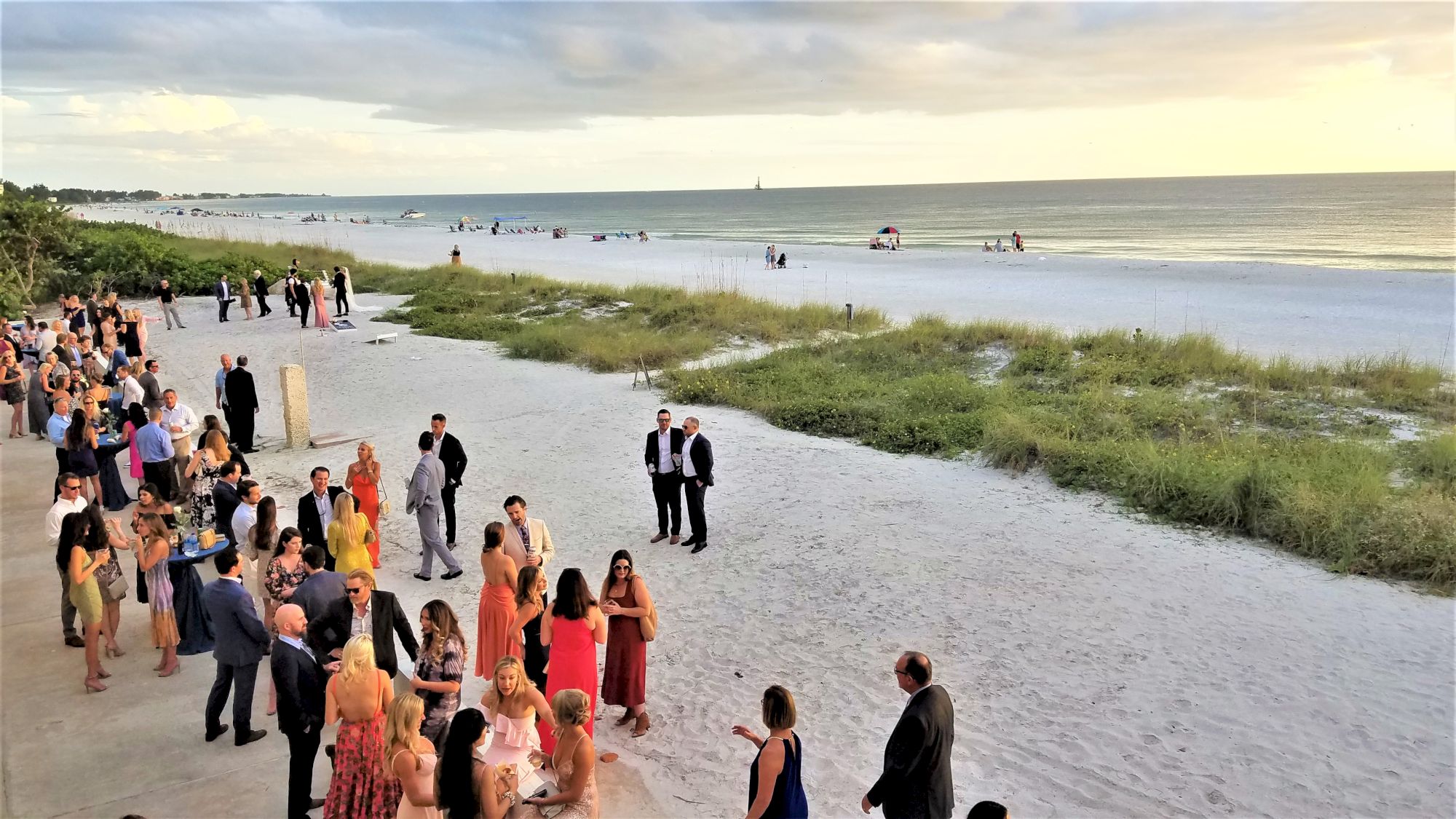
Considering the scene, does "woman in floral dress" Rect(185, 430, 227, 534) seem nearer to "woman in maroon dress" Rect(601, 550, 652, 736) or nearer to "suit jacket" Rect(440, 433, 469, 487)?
"suit jacket" Rect(440, 433, 469, 487)

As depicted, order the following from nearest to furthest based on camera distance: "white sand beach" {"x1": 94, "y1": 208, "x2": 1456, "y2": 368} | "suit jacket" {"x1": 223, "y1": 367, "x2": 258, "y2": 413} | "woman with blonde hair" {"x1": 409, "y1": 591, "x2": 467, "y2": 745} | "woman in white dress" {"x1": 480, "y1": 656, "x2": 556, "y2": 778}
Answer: "woman in white dress" {"x1": 480, "y1": 656, "x2": 556, "y2": 778}
"woman with blonde hair" {"x1": 409, "y1": 591, "x2": 467, "y2": 745}
"suit jacket" {"x1": 223, "y1": 367, "x2": 258, "y2": 413}
"white sand beach" {"x1": 94, "y1": 208, "x2": 1456, "y2": 368}

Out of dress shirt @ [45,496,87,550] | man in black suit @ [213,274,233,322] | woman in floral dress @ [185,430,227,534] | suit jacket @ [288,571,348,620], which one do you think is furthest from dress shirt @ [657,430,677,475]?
man in black suit @ [213,274,233,322]

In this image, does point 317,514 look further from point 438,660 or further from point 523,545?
point 438,660

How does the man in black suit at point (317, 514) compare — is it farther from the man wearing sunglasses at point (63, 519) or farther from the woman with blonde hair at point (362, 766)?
the woman with blonde hair at point (362, 766)

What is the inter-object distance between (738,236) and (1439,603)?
229 feet

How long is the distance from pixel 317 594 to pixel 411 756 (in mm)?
1883

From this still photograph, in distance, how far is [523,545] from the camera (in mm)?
6977

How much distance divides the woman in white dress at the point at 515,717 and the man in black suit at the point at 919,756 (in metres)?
1.84

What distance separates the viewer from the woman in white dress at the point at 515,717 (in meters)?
4.89

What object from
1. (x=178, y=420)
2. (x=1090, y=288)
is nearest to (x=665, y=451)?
(x=178, y=420)

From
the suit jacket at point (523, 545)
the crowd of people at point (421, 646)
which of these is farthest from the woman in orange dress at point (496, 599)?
the suit jacket at point (523, 545)

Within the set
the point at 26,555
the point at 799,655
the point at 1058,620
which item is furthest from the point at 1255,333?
the point at 26,555

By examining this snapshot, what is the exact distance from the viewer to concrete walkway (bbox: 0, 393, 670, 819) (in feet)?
17.4

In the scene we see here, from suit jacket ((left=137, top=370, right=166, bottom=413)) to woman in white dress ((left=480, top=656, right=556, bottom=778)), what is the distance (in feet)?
34.6
